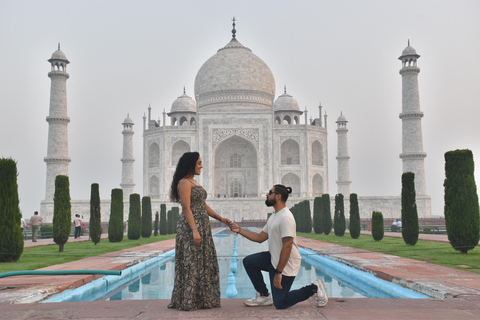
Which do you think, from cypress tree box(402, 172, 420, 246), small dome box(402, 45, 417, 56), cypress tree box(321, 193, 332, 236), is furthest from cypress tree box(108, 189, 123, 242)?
A: small dome box(402, 45, 417, 56)

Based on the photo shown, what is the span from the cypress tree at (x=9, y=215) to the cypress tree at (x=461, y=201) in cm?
619

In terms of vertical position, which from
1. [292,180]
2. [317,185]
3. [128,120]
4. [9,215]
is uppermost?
[128,120]

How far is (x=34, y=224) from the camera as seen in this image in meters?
12.2

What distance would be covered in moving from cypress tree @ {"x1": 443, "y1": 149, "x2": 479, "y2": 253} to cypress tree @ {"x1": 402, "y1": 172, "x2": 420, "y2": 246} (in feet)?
5.21

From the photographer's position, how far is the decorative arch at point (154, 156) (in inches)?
1186

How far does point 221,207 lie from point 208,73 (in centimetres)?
1012

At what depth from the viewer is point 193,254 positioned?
121 inches

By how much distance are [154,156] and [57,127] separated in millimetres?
7018

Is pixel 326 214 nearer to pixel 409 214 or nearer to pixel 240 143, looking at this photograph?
pixel 409 214

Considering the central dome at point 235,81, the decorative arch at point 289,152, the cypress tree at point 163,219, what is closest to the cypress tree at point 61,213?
the cypress tree at point 163,219

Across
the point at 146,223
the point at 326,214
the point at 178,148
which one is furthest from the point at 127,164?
the point at 326,214

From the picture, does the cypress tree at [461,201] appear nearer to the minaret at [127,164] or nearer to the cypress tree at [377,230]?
the cypress tree at [377,230]

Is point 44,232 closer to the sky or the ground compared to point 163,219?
closer to the ground

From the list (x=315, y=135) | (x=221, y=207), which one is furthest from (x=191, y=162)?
(x=315, y=135)
